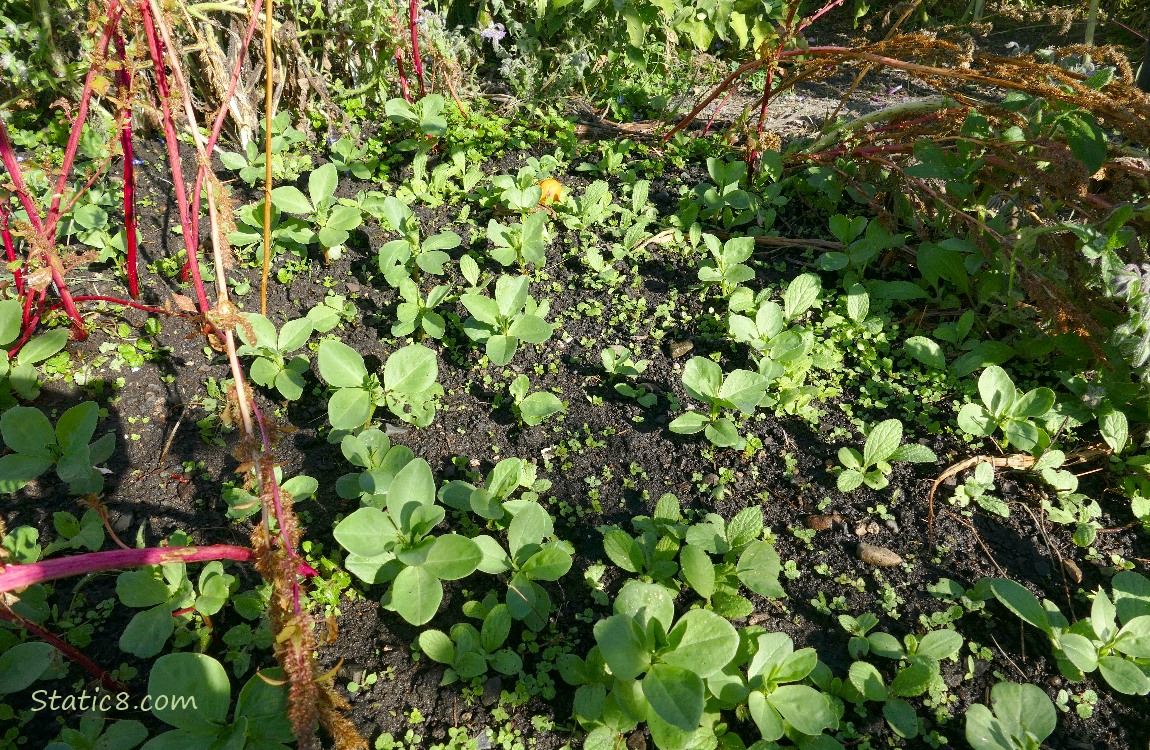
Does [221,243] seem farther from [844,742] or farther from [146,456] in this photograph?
[844,742]

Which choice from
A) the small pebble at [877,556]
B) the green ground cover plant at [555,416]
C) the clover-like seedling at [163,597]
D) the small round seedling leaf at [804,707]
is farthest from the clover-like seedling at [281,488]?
the small pebble at [877,556]

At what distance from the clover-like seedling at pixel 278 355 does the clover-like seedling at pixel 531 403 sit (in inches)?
23.8

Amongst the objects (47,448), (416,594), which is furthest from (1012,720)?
(47,448)

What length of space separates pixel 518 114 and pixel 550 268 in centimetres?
119

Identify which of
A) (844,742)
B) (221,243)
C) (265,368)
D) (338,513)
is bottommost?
(844,742)

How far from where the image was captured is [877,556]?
1.76 meters

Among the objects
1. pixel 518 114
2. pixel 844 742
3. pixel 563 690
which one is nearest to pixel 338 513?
pixel 563 690

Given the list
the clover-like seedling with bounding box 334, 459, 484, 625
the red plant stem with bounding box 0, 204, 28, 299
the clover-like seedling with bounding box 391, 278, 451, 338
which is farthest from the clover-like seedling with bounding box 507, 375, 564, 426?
the red plant stem with bounding box 0, 204, 28, 299

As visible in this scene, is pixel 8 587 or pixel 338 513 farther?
pixel 338 513

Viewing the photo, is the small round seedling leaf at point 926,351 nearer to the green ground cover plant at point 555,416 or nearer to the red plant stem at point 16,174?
the green ground cover plant at point 555,416

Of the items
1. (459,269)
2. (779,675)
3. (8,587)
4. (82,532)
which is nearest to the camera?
(8,587)

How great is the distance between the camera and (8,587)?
3.65 feet

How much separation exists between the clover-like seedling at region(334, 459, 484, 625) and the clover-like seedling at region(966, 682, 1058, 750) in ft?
3.45

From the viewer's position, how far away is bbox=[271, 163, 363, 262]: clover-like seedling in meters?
2.37
